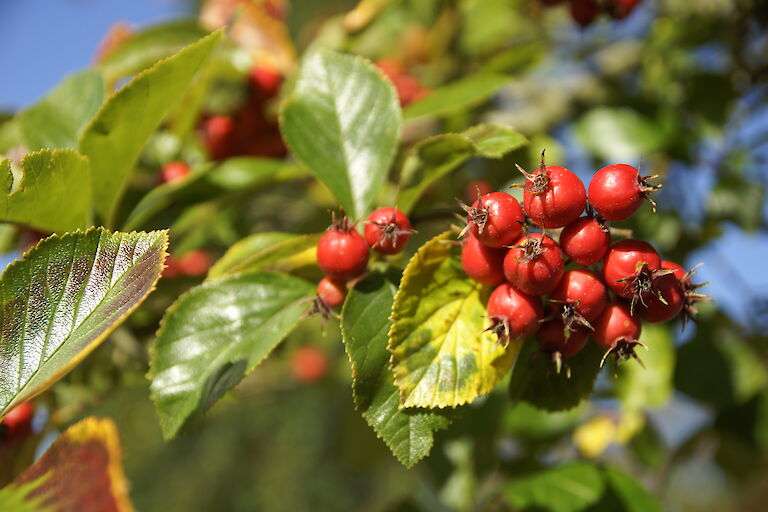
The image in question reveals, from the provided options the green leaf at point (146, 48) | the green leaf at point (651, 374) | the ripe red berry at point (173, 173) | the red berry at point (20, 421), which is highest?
the green leaf at point (146, 48)

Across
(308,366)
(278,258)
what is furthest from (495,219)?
(308,366)

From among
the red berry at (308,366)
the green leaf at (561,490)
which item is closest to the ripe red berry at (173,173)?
the green leaf at (561,490)

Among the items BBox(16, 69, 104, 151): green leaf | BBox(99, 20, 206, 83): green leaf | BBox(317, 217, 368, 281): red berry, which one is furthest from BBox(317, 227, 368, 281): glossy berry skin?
BBox(99, 20, 206, 83): green leaf

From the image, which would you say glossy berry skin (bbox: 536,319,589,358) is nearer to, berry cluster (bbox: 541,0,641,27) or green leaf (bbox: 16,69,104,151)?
green leaf (bbox: 16,69,104,151)

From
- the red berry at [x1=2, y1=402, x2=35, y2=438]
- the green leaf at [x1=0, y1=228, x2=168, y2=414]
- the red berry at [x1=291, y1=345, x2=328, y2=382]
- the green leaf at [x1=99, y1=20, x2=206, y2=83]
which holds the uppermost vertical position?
the green leaf at [x1=0, y1=228, x2=168, y2=414]

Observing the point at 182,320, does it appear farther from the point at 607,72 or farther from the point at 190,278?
the point at 607,72

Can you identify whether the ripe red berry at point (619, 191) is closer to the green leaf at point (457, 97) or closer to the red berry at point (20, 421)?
the green leaf at point (457, 97)

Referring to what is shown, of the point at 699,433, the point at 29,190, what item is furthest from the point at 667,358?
the point at 29,190

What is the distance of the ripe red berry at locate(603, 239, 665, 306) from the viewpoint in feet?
2.51

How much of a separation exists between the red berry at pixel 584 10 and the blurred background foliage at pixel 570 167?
4 centimetres

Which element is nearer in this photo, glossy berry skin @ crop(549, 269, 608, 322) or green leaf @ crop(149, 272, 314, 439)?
glossy berry skin @ crop(549, 269, 608, 322)

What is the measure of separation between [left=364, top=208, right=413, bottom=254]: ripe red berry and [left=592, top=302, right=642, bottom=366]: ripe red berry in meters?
0.28

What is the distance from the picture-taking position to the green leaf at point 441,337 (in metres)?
0.85

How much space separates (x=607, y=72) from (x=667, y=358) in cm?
115
